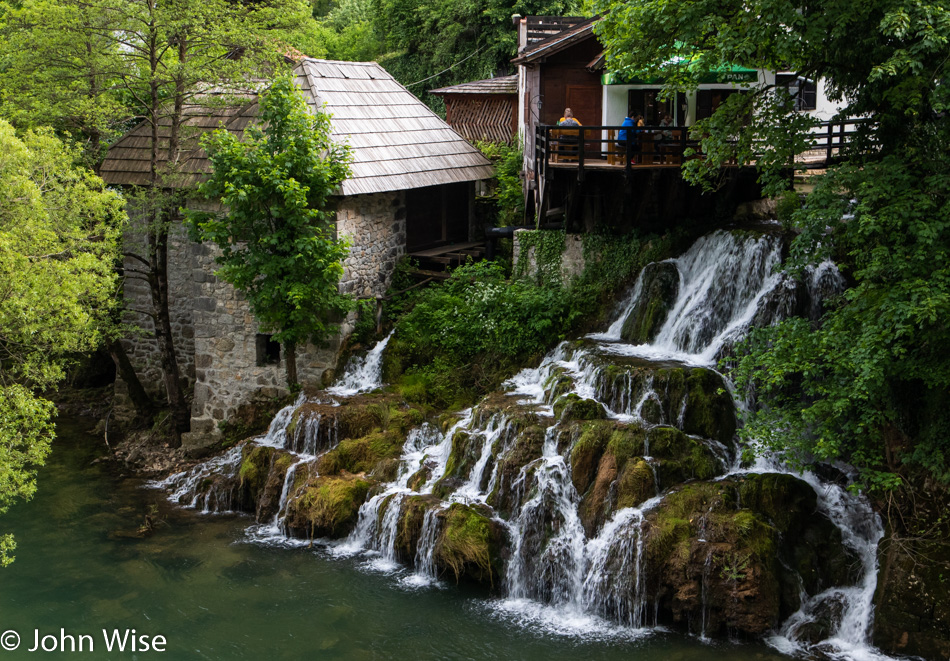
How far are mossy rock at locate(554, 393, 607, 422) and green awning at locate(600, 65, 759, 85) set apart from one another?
4794 mm

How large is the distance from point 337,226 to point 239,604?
717cm

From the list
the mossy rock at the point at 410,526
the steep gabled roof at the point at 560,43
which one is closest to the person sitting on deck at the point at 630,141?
the steep gabled roof at the point at 560,43

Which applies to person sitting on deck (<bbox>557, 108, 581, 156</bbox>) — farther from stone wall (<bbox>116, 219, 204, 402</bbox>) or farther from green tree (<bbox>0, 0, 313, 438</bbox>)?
stone wall (<bbox>116, 219, 204, 402</bbox>)

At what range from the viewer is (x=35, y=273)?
12.2m

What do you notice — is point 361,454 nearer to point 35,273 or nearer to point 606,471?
point 606,471

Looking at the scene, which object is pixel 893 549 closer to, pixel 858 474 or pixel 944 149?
pixel 858 474

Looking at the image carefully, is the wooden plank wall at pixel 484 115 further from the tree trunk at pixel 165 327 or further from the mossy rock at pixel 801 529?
the mossy rock at pixel 801 529

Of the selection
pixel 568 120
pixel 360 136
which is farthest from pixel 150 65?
pixel 568 120

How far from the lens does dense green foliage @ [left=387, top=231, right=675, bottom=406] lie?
16516 millimetres

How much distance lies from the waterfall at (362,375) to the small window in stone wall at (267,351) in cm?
140

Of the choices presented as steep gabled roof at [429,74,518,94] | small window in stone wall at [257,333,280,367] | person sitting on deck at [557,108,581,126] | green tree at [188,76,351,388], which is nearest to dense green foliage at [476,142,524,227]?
person sitting on deck at [557,108,581,126]

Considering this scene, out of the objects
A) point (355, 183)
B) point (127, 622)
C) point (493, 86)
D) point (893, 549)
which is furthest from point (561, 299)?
point (493, 86)

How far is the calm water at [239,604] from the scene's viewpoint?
37.6 ft

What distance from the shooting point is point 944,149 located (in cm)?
1076
